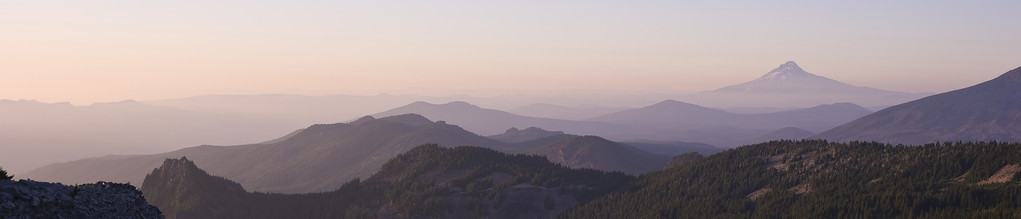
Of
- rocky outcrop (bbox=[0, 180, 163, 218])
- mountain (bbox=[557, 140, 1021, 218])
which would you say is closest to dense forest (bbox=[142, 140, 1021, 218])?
mountain (bbox=[557, 140, 1021, 218])

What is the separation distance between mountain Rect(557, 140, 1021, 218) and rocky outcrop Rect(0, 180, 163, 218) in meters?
58.8

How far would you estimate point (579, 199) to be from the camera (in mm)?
119438

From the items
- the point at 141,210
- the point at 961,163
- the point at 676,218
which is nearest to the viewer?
the point at 141,210

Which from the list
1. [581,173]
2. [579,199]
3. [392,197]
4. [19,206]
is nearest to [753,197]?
[579,199]

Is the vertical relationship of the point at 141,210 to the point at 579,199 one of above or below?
above

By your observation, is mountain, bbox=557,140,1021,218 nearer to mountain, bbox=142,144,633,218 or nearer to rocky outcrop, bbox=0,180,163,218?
mountain, bbox=142,144,633,218

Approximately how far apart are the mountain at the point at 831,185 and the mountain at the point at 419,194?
8036mm

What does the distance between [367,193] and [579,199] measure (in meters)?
34.9

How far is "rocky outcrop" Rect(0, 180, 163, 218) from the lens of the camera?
30.2 meters

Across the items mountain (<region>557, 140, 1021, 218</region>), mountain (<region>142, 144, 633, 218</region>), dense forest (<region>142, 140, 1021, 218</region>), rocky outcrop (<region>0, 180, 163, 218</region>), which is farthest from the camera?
mountain (<region>142, 144, 633, 218</region>)

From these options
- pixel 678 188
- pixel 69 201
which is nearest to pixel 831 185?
pixel 678 188

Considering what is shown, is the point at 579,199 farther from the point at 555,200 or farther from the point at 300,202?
the point at 300,202

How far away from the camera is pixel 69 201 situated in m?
32.9

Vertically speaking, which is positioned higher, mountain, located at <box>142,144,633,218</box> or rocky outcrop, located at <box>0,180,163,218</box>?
rocky outcrop, located at <box>0,180,163,218</box>
